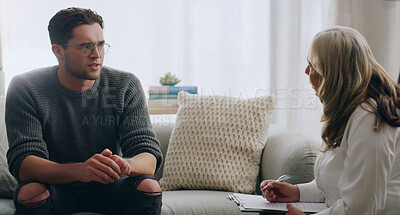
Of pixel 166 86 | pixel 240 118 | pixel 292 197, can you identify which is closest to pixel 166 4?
pixel 166 86

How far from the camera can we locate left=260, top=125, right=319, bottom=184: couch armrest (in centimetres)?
188

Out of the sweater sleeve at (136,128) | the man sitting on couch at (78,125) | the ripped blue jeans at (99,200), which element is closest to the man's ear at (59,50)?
the man sitting on couch at (78,125)

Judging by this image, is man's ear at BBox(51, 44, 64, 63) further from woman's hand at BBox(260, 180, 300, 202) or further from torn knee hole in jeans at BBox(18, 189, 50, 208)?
woman's hand at BBox(260, 180, 300, 202)

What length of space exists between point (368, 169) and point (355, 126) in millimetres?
123

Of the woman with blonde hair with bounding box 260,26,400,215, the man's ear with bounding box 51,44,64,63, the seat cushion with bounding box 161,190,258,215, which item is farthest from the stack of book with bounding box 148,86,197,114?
the woman with blonde hair with bounding box 260,26,400,215

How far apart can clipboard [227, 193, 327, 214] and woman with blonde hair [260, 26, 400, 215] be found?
0.19 ft

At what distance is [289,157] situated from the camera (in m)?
1.95

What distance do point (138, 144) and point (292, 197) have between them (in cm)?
65

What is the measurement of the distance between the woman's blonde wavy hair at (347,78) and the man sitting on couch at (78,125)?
2.28 ft

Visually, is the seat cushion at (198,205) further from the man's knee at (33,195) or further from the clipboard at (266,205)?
the man's knee at (33,195)

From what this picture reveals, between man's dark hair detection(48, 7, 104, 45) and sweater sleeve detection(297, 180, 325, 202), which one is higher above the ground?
man's dark hair detection(48, 7, 104, 45)

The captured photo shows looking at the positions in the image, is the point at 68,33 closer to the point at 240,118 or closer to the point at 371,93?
the point at 240,118

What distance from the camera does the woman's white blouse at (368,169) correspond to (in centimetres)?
119

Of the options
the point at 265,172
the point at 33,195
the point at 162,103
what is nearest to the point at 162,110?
the point at 162,103
